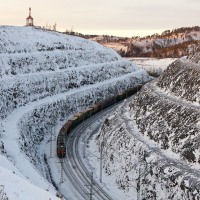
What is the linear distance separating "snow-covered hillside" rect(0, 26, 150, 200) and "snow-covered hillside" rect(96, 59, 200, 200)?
9.80 metres

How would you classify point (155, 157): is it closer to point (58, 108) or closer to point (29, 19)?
point (58, 108)

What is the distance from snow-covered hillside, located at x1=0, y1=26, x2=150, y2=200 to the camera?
51.8 metres

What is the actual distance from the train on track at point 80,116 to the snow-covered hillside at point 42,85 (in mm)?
2562

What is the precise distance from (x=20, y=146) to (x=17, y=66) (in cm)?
3150

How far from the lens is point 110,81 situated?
10438 centimetres

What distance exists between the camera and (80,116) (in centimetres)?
7606

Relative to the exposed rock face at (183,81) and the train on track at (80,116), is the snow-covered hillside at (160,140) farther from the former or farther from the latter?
the train on track at (80,116)

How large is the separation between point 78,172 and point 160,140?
11.5m

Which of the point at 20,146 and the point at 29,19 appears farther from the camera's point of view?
the point at 29,19

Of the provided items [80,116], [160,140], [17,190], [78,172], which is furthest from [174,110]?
[17,190]

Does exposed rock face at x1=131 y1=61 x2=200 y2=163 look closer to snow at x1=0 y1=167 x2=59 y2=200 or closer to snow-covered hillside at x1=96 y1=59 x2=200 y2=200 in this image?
snow-covered hillside at x1=96 y1=59 x2=200 y2=200

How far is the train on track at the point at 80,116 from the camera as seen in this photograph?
57750mm

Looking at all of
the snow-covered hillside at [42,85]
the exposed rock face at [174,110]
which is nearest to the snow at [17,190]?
the snow-covered hillside at [42,85]

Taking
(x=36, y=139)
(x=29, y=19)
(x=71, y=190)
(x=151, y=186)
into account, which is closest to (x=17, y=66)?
(x=36, y=139)
